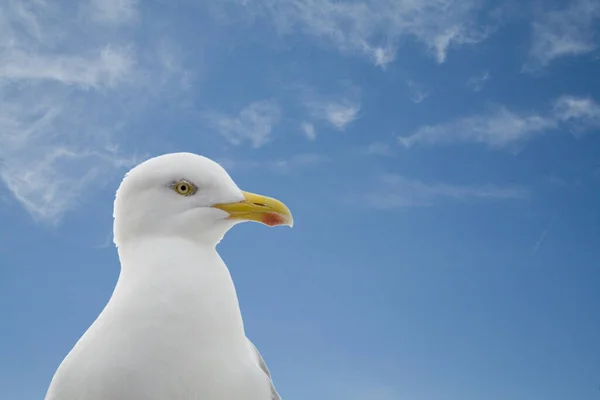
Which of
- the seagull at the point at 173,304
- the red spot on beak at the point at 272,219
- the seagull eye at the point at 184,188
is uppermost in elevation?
the seagull eye at the point at 184,188

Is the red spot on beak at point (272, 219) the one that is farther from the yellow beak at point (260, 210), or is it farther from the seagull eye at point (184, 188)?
the seagull eye at point (184, 188)

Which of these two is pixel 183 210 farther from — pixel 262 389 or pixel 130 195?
pixel 262 389

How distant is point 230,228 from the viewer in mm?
5059

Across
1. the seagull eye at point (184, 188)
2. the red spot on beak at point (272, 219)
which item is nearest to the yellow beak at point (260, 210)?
the red spot on beak at point (272, 219)

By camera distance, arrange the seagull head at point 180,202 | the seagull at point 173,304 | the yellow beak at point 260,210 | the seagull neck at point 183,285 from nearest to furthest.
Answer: the seagull at point 173,304 < the seagull neck at point 183,285 < the seagull head at point 180,202 < the yellow beak at point 260,210

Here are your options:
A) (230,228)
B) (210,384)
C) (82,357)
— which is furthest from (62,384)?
(230,228)

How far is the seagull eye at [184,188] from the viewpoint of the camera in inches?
192

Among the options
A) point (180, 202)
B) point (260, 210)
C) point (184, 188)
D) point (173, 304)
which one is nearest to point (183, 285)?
point (173, 304)

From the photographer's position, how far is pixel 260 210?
5.05 m

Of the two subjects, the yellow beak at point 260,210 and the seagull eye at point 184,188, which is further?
the yellow beak at point 260,210

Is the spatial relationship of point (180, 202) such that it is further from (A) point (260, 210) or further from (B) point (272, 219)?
(B) point (272, 219)

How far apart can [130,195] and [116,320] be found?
107 centimetres

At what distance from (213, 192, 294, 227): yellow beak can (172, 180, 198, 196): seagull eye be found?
0.21 metres

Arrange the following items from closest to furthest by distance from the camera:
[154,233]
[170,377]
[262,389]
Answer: [170,377] → [262,389] → [154,233]
